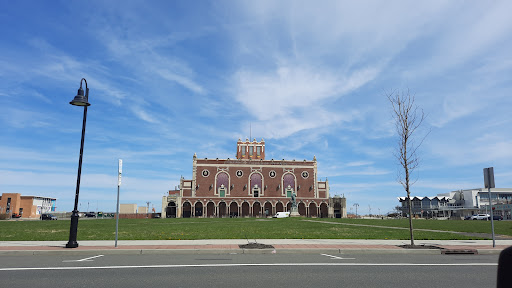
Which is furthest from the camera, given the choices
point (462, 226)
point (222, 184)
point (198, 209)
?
point (222, 184)

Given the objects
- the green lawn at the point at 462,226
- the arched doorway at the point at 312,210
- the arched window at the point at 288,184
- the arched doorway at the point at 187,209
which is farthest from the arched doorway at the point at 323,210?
the green lawn at the point at 462,226

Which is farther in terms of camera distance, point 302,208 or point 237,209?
point 302,208

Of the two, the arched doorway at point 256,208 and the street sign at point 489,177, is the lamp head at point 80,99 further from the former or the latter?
the arched doorway at point 256,208

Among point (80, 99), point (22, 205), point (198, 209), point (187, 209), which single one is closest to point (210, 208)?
point (198, 209)

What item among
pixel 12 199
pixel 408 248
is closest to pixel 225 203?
pixel 12 199

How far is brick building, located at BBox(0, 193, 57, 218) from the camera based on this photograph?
332 ft

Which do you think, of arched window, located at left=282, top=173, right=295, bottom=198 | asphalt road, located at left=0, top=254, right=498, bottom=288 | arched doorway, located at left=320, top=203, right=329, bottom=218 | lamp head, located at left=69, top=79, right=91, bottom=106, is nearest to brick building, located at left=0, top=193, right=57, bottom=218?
arched window, located at left=282, top=173, right=295, bottom=198

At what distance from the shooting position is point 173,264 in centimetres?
965

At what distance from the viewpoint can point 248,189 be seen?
89.1 m

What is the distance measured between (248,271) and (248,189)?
80.9 m

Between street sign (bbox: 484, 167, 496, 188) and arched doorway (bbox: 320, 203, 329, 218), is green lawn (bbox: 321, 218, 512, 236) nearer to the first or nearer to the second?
street sign (bbox: 484, 167, 496, 188)

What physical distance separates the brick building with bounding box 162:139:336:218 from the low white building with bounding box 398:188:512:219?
37.0 m

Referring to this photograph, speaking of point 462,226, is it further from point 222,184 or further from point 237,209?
point 222,184

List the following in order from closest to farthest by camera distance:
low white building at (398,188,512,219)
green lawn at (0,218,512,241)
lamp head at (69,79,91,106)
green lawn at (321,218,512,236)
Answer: lamp head at (69,79,91,106) < green lawn at (0,218,512,241) < green lawn at (321,218,512,236) < low white building at (398,188,512,219)
